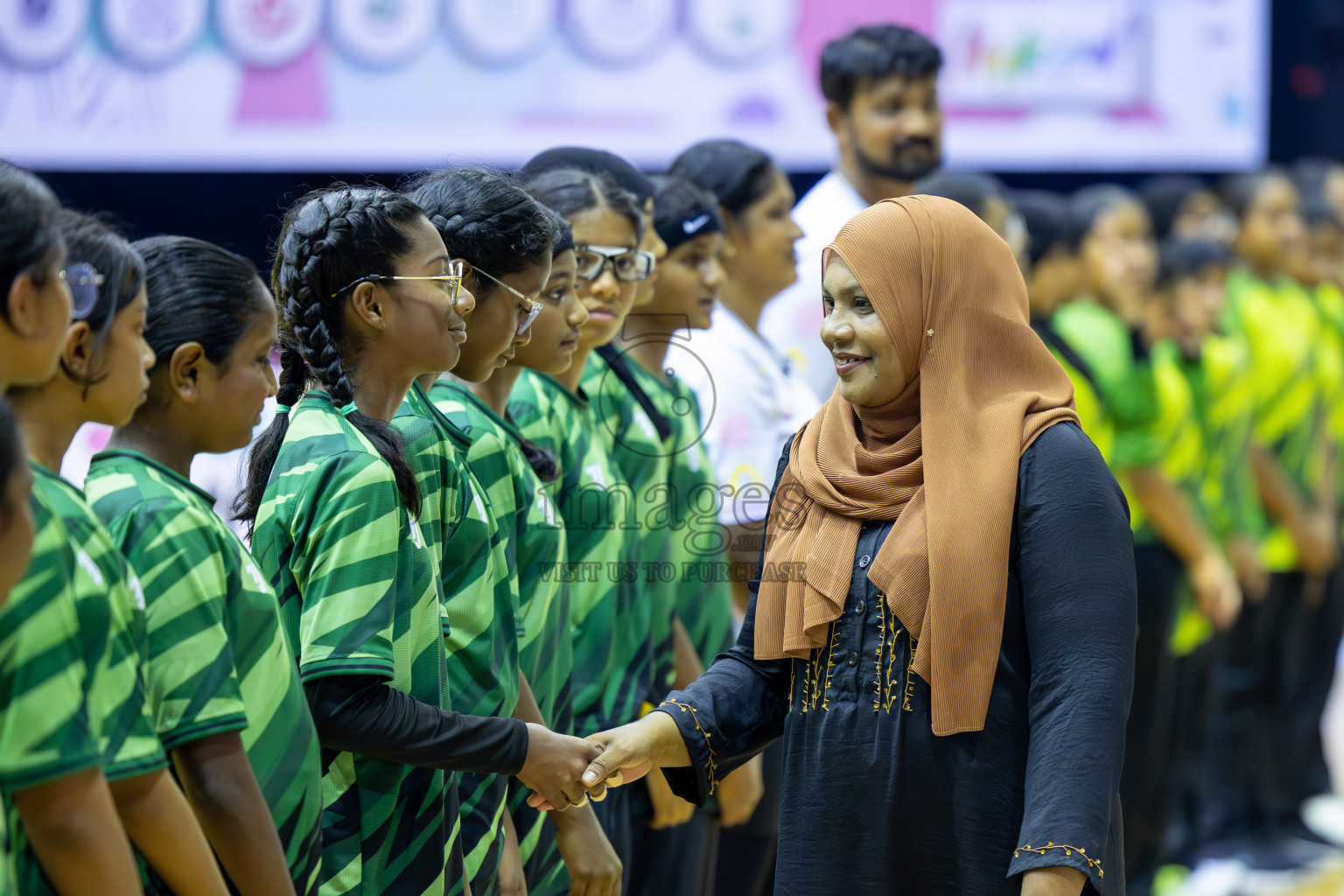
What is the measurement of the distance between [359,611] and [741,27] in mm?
4774

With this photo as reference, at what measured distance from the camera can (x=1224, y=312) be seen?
568 cm

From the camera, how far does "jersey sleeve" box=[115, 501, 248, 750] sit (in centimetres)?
150

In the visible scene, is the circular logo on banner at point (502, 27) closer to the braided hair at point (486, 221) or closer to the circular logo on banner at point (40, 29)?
the circular logo on banner at point (40, 29)

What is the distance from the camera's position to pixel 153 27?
5629 millimetres

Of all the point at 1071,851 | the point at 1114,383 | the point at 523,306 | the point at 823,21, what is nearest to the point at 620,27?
the point at 823,21

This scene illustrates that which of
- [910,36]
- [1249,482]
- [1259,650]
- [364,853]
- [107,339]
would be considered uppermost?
[910,36]

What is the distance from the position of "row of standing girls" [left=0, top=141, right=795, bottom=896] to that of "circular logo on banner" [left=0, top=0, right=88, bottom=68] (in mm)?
3603

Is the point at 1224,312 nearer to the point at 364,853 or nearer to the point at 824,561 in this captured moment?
the point at 824,561

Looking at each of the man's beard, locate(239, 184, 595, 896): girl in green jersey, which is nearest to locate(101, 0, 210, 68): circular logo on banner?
the man's beard

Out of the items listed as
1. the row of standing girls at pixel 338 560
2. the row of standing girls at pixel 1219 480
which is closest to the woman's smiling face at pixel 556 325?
the row of standing girls at pixel 338 560

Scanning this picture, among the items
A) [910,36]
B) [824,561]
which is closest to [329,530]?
[824,561]

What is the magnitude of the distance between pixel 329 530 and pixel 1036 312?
10.7 feet

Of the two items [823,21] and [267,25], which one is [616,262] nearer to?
[267,25]

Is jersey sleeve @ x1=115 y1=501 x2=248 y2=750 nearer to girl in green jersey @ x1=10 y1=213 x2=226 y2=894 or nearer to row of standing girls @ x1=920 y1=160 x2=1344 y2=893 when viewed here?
girl in green jersey @ x1=10 y1=213 x2=226 y2=894
